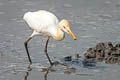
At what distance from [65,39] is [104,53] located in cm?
169

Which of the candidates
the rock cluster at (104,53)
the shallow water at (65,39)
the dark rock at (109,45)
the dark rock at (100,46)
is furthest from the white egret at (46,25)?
the dark rock at (109,45)

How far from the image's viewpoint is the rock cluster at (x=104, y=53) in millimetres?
10344

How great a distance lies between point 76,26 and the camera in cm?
1290

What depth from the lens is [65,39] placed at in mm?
11867

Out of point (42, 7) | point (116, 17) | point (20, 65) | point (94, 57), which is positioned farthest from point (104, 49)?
point (42, 7)

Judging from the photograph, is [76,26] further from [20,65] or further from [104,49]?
[20,65]

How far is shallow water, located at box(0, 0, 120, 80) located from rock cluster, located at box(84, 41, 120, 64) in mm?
324

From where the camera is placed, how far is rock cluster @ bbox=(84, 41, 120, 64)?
10344 mm

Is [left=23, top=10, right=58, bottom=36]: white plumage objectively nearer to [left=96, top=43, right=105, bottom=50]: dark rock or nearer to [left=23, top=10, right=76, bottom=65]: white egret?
[left=23, top=10, right=76, bottom=65]: white egret

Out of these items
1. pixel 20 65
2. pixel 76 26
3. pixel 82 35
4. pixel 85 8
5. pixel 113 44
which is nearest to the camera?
pixel 20 65

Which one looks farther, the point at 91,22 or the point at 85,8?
the point at 85,8

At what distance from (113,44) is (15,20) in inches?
143

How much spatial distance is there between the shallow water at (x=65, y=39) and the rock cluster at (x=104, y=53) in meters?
0.32

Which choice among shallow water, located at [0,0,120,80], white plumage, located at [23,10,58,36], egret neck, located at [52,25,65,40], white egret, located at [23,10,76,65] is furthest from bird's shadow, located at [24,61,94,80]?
white plumage, located at [23,10,58,36]
